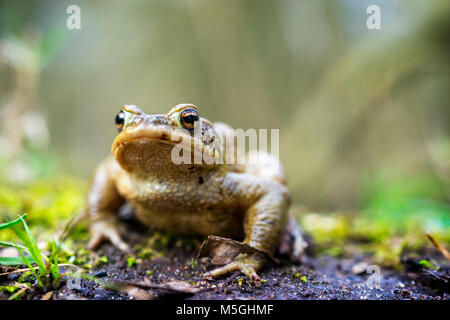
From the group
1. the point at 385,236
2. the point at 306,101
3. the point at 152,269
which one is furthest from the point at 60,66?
the point at 385,236

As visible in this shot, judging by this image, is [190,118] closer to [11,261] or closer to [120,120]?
[120,120]

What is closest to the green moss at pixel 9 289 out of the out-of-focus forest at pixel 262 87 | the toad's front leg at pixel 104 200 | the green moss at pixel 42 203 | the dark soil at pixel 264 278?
the dark soil at pixel 264 278

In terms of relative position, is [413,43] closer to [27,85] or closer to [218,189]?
[218,189]

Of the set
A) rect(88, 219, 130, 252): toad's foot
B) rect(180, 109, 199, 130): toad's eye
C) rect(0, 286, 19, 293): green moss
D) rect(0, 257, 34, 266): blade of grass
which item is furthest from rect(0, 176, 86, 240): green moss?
rect(180, 109, 199, 130): toad's eye

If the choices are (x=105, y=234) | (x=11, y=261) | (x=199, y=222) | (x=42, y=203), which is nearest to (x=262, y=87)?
(x=42, y=203)

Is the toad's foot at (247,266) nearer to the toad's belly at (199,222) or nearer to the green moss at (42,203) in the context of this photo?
the toad's belly at (199,222)

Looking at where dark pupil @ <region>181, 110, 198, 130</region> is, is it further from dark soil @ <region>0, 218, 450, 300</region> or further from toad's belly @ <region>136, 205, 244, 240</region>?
dark soil @ <region>0, 218, 450, 300</region>
